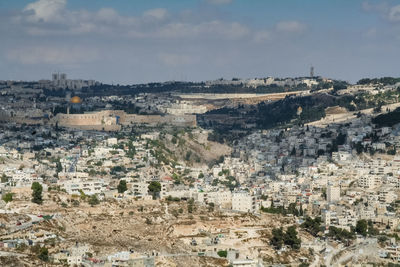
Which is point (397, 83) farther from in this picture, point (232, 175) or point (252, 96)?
point (232, 175)

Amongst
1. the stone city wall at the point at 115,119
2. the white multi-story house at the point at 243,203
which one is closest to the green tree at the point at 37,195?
the white multi-story house at the point at 243,203

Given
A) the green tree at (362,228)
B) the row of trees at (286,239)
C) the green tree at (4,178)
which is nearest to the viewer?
the row of trees at (286,239)

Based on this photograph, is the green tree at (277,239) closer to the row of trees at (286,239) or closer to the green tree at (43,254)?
the row of trees at (286,239)

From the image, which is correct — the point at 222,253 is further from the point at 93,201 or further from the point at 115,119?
the point at 115,119

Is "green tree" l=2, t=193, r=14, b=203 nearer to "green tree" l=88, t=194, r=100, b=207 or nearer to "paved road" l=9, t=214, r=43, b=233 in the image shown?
"paved road" l=9, t=214, r=43, b=233

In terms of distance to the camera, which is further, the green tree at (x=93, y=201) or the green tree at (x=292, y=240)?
the green tree at (x=93, y=201)

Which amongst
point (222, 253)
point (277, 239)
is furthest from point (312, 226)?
point (222, 253)

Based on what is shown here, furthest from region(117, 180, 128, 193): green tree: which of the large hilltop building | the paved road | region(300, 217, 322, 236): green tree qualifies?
the large hilltop building

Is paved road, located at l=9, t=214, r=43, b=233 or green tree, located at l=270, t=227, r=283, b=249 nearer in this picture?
paved road, located at l=9, t=214, r=43, b=233

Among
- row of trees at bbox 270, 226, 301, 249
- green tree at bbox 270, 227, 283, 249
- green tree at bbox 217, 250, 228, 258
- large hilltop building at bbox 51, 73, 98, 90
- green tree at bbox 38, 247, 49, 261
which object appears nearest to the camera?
green tree at bbox 38, 247, 49, 261
